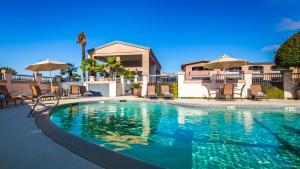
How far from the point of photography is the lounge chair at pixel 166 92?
52.9ft

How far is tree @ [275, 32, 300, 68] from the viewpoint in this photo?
15031mm

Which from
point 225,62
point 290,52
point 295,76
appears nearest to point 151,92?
point 225,62

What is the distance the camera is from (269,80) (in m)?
16.5

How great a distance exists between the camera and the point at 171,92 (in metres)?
17.2

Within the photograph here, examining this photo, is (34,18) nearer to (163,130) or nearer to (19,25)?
(19,25)

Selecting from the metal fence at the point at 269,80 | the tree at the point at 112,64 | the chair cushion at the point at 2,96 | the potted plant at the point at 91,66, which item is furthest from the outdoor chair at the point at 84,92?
the metal fence at the point at 269,80

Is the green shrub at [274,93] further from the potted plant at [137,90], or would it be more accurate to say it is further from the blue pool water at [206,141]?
the potted plant at [137,90]

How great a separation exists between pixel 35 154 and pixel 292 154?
4.94 metres

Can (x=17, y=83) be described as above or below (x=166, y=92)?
above

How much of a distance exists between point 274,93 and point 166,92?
8012 mm

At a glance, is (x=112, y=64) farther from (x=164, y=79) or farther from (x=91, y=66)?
(x=164, y=79)

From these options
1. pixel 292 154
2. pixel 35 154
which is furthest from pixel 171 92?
pixel 35 154

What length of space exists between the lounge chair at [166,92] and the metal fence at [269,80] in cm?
661

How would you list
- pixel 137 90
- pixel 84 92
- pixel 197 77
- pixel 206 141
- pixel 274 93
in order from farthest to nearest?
pixel 84 92 < pixel 137 90 < pixel 197 77 < pixel 274 93 < pixel 206 141
